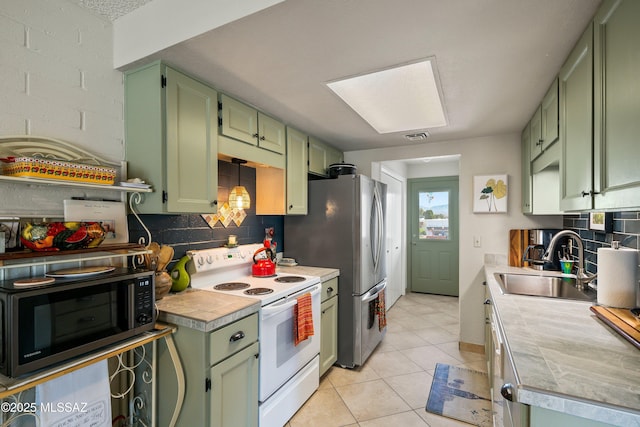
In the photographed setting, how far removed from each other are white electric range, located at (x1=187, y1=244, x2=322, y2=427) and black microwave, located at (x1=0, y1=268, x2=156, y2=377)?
2.08ft

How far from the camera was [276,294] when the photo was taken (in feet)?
6.27

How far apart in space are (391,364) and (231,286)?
5.59ft

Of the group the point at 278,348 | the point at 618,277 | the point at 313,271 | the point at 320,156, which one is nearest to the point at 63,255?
the point at 278,348

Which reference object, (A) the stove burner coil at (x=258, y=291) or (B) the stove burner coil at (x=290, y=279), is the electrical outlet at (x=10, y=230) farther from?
(B) the stove burner coil at (x=290, y=279)

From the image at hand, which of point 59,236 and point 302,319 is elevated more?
point 59,236

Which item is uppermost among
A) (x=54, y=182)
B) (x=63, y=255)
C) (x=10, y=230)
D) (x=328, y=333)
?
(x=54, y=182)

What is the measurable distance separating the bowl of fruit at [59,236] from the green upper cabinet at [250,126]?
3.10 ft

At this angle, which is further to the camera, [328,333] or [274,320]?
[328,333]

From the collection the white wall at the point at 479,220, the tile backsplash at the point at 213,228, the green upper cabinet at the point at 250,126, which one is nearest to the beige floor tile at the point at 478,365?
the white wall at the point at 479,220

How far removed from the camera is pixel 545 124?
1.96m

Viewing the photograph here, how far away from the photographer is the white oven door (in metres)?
1.79

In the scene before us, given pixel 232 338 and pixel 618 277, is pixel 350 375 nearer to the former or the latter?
pixel 232 338

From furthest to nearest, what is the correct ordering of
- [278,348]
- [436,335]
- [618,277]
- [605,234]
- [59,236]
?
[436,335] < [278,348] < [605,234] < [618,277] < [59,236]

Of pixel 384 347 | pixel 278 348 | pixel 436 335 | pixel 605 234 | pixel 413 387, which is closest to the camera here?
pixel 605 234
